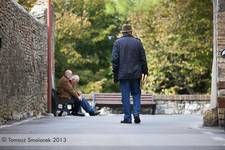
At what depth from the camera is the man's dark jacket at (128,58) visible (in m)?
13.5

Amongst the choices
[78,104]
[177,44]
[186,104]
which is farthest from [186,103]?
[78,104]

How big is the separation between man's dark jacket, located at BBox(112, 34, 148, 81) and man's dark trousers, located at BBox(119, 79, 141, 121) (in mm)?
156

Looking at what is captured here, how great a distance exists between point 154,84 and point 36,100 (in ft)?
45.0

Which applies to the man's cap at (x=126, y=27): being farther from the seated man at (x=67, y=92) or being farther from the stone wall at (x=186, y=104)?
the stone wall at (x=186, y=104)

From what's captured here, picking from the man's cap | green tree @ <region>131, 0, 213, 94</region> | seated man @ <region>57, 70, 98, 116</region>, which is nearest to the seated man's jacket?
seated man @ <region>57, 70, 98, 116</region>

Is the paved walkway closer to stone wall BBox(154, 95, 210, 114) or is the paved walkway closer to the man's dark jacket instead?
the man's dark jacket

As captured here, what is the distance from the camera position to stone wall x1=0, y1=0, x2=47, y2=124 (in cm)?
1311

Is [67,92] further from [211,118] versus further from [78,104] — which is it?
[211,118]

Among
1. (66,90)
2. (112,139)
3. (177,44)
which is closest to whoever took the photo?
(112,139)

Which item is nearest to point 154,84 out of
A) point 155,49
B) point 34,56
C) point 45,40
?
point 155,49

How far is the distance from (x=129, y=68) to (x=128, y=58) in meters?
0.22

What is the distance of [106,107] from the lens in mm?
25828

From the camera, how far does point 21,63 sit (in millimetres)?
14891

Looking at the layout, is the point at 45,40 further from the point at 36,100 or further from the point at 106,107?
the point at 106,107
